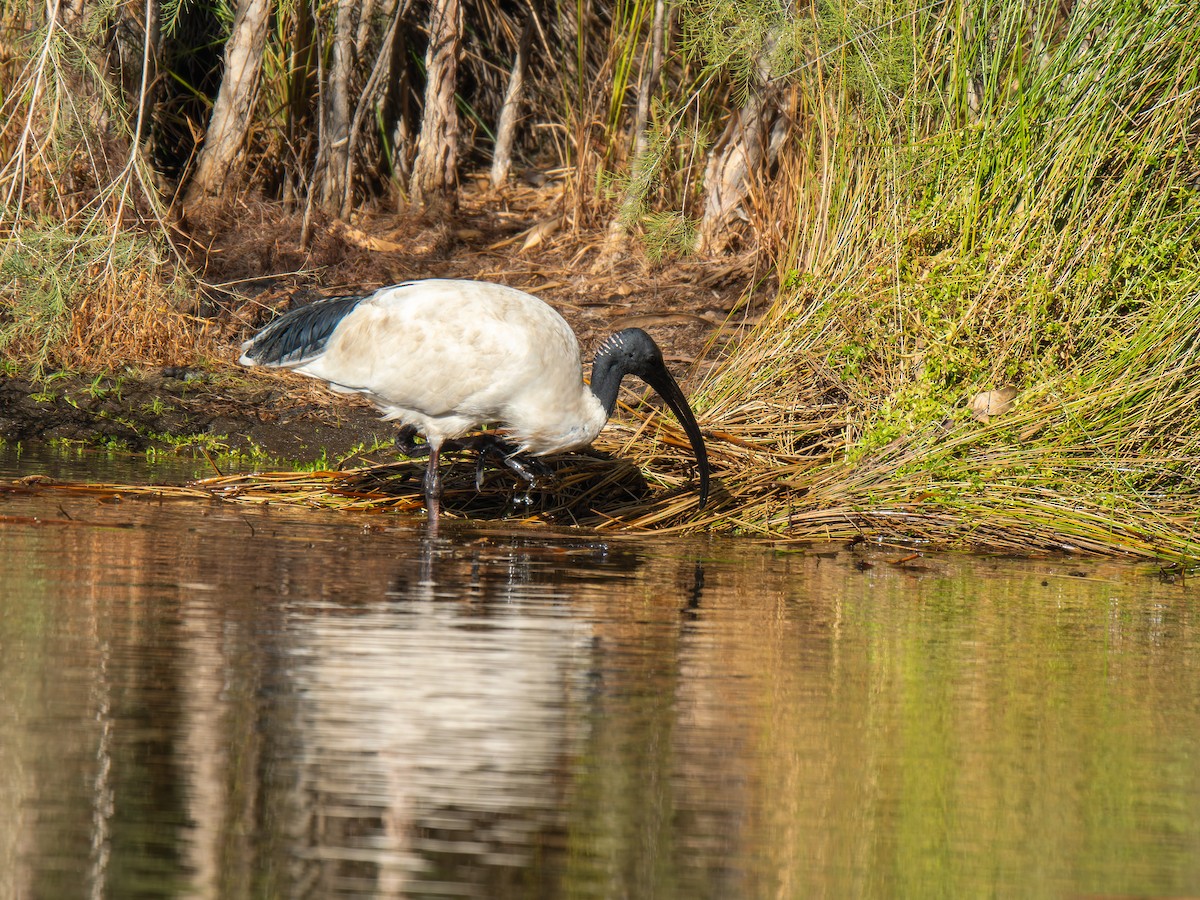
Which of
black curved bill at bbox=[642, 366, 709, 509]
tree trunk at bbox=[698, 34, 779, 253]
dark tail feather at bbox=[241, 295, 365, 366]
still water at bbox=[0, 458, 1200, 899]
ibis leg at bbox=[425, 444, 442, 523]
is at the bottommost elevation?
still water at bbox=[0, 458, 1200, 899]

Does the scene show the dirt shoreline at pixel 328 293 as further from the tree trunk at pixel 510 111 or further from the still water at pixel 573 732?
the still water at pixel 573 732

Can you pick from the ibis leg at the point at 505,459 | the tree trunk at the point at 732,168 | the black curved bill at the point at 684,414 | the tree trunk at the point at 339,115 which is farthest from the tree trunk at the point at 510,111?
the black curved bill at the point at 684,414

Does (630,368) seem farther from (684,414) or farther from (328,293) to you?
(328,293)

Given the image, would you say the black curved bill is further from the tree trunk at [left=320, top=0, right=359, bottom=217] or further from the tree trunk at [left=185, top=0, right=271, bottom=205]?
the tree trunk at [left=185, top=0, right=271, bottom=205]

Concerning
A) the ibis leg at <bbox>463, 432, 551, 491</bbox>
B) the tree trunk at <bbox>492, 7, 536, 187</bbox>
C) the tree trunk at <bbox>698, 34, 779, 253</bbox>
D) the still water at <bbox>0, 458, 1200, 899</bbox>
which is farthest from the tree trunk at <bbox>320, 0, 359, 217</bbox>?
the still water at <bbox>0, 458, 1200, 899</bbox>

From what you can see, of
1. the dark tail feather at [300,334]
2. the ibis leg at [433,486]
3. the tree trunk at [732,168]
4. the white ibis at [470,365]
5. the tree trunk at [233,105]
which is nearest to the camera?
the white ibis at [470,365]

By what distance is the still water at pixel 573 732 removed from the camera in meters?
2.78

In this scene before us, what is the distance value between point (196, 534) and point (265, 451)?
3306mm

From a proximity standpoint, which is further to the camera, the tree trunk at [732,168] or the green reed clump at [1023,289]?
the tree trunk at [732,168]

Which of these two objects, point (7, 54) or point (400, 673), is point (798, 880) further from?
point (7, 54)

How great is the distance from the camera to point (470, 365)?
729 cm

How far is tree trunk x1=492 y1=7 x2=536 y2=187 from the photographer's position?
13.5m

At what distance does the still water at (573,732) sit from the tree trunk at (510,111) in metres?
8.15

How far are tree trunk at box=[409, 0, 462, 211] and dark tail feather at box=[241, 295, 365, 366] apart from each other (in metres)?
5.30
